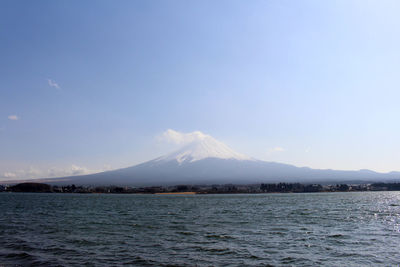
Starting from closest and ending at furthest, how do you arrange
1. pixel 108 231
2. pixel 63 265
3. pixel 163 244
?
pixel 63 265 → pixel 163 244 → pixel 108 231

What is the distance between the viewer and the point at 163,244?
22.2 m

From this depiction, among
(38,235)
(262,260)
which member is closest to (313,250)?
(262,260)

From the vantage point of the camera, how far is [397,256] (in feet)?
60.6

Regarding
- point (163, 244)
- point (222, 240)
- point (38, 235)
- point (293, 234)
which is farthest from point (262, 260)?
point (38, 235)

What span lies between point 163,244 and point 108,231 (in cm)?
865

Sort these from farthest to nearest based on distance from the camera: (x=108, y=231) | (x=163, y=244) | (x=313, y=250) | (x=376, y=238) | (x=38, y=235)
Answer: (x=108, y=231)
(x=38, y=235)
(x=376, y=238)
(x=163, y=244)
(x=313, y=250)

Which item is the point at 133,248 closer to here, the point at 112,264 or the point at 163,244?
the point at 163,244

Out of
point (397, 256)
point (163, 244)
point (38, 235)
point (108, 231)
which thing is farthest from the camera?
point (108, 231)

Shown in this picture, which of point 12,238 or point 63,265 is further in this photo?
point 12,238

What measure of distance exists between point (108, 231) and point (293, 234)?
646 inches

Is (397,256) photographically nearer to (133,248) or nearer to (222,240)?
(222,240)

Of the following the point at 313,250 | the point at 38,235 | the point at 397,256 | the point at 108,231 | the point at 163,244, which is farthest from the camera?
the point at 108,231

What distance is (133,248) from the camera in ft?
68.4

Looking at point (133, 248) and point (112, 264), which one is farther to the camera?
point (133, 248)
